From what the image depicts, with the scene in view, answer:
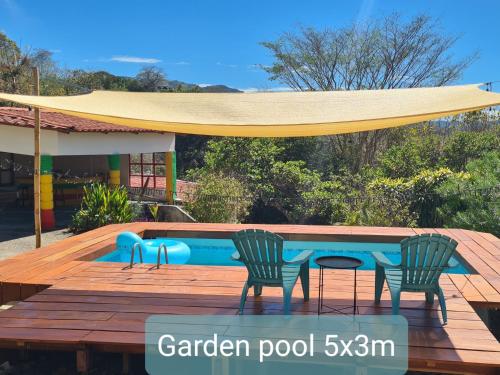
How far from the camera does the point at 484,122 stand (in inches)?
739

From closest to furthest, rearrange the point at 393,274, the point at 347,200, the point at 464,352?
the point at 464,352 < the point at 393,274 < the point at 347,200

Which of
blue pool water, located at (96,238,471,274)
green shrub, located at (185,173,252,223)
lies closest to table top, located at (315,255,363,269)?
blue pool water, located at (96,238,471,274)

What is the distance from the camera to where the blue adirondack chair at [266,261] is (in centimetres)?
430

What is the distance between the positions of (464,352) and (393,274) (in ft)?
3.02

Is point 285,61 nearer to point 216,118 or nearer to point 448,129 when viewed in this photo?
point 448,129

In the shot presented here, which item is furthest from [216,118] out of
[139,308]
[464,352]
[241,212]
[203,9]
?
[203,9]

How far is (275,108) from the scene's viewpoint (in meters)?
5.93

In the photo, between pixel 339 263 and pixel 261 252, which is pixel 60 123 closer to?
pixel 261 252

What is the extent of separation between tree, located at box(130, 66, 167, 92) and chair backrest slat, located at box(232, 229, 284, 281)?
98.6 feet

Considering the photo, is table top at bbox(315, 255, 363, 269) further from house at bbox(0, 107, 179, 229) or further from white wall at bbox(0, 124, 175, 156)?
white wall at bbox(0, 124, 175, 156)

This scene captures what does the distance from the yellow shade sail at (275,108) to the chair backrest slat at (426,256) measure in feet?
4.25

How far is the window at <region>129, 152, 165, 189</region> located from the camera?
59.6 feet

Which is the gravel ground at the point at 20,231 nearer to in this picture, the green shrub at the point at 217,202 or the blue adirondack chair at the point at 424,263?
the green shrub at the point at 217,202

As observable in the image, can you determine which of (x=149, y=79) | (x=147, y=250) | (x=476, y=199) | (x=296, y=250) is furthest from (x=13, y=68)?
(x=476, y=199)
